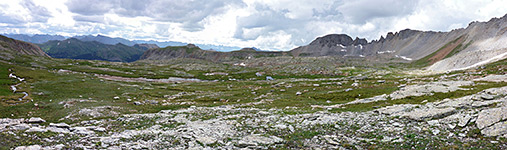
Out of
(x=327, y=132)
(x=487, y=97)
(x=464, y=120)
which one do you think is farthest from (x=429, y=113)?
(x=327, y=132)

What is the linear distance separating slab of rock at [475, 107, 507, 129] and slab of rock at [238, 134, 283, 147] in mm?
16174

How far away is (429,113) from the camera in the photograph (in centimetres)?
2345

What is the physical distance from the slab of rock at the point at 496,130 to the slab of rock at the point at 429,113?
432 centimetres

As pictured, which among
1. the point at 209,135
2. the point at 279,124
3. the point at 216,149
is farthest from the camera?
the point at 279,124

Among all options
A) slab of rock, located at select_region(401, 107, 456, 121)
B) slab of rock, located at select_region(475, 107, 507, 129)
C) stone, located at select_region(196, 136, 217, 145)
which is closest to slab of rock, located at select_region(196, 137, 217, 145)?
stone, located at select_region(196, 136, 217, 145)

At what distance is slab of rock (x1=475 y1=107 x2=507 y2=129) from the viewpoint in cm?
1902

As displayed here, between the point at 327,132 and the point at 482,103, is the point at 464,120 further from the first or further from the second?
the point at 327,132

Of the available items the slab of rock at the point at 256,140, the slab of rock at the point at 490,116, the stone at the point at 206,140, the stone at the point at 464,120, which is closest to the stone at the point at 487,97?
the slab of rock at the point at 490,116

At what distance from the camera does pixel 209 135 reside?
22.3 m

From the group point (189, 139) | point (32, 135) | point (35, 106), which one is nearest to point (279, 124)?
point (189, 139)

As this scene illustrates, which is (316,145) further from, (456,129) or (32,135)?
(32,135)

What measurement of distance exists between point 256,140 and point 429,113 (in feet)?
56.5

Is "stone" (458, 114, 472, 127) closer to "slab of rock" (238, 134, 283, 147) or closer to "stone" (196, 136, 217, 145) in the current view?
"slab of rock" (238, 134, 283, 147)

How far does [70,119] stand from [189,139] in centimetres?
2400
